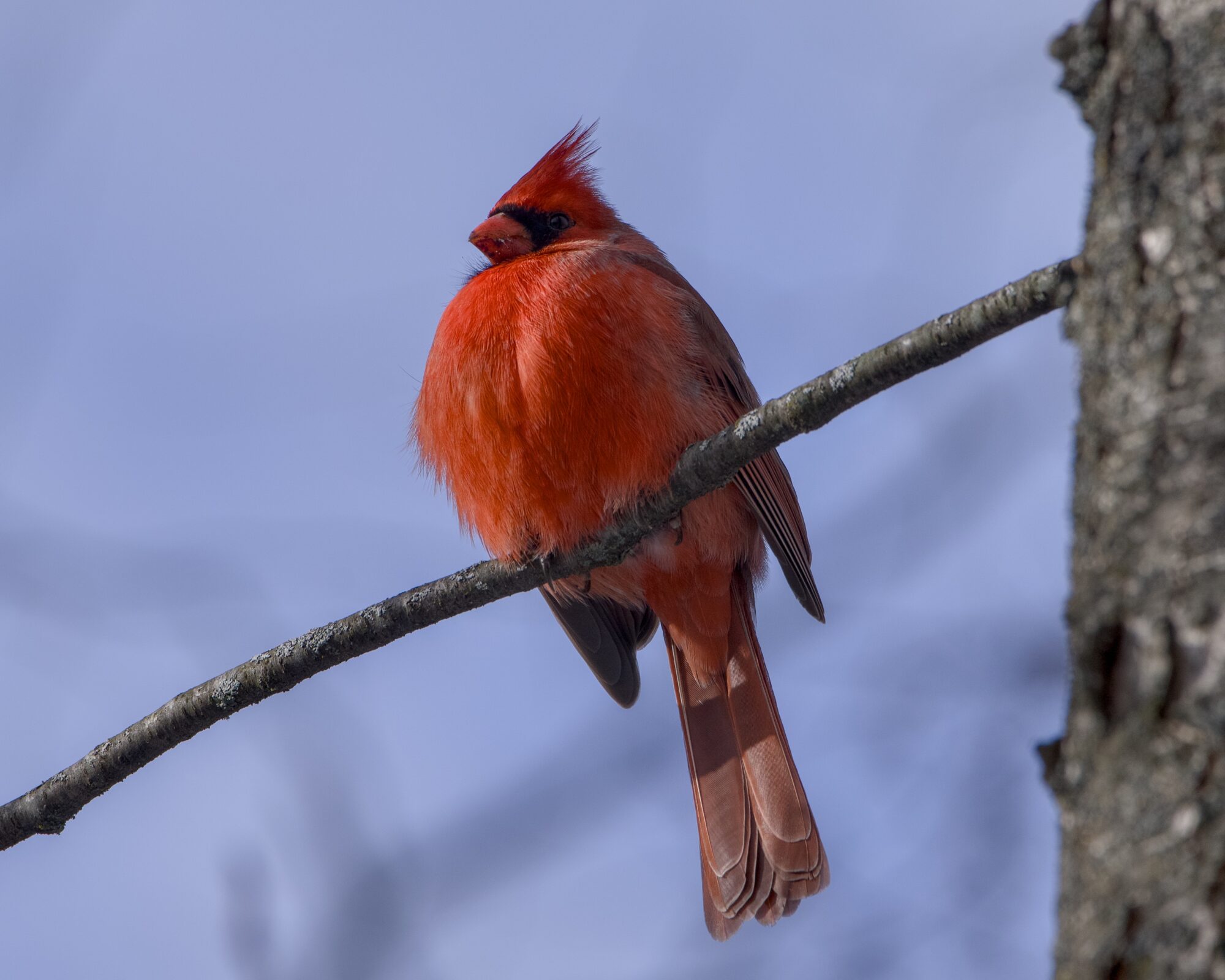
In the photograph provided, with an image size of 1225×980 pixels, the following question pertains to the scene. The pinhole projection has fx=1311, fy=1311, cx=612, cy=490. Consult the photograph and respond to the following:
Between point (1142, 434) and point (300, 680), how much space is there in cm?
181

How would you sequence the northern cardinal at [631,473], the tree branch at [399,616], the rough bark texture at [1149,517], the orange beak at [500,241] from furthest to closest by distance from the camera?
the orange beak at [500,241] < the northern cardinal at [631,473] < the tree branch at [399,616] < the rough bark texture at [1149,517]

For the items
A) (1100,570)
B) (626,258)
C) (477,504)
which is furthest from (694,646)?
(1100,570)

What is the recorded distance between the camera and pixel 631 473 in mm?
3135

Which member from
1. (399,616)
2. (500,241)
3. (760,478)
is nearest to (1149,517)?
(399,616)

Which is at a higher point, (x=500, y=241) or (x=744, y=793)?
(x=500, y=241)

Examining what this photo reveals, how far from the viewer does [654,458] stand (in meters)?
3.14

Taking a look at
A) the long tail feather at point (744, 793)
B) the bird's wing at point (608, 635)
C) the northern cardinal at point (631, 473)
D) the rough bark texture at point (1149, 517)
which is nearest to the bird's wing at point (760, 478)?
the northern cardinal at point (631, 473)

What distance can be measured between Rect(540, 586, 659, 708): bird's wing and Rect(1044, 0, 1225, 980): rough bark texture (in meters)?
2.76

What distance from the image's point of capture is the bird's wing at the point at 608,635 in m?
4.04

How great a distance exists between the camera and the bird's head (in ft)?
12.9

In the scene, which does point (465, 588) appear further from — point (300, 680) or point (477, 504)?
point (477, 504)

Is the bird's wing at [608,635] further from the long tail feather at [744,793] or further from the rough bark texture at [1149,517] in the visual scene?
the rough bark texture at [1149,517]

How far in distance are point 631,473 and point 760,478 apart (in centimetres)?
59

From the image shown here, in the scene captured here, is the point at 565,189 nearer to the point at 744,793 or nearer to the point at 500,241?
the point at 500,241
